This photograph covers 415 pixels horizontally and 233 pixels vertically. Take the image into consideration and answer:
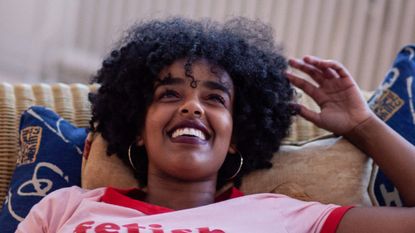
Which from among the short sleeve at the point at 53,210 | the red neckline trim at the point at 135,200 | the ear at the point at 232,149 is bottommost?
the short sleeve at the point at 53,210

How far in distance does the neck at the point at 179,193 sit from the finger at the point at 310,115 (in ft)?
0.91

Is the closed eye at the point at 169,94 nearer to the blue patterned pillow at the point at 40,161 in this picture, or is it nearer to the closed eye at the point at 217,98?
the closed eye at the point at 217,98

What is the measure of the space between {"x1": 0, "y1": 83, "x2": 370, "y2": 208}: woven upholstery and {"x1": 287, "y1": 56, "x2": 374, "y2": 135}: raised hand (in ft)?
0.39

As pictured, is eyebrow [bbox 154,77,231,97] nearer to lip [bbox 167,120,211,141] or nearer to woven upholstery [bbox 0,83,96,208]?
lip [bbox 167,120,211,141]

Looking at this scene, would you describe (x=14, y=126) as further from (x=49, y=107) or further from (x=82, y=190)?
(x=82, y=190)

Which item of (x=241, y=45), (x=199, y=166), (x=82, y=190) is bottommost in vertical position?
(x=82, y=190)

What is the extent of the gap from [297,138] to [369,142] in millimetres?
263

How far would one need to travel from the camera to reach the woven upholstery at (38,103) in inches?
63.6

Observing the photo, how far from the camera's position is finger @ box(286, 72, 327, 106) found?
1539mm

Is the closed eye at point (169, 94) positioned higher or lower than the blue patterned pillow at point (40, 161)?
higher

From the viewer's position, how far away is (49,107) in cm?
167

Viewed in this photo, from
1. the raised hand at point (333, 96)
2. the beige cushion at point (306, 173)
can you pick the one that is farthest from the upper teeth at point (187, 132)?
the raised hand at point (333, 96)

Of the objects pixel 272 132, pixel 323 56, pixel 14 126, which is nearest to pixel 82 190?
pixel 14 126

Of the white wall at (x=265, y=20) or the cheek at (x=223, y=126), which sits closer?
the cheek at (x=223, y=126)
